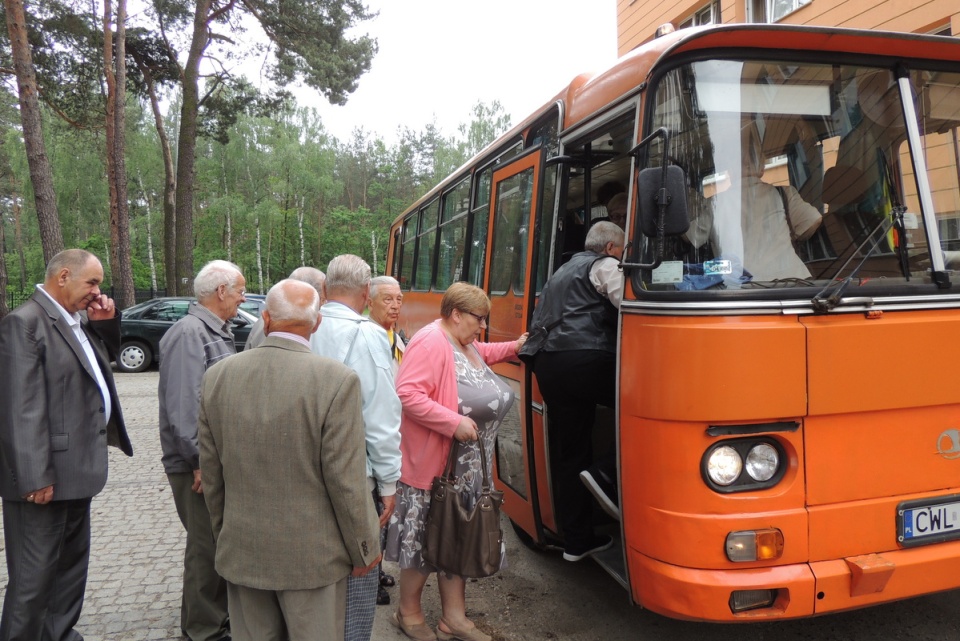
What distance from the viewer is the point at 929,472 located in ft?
10.5

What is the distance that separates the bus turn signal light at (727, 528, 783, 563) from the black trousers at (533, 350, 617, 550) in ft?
3.91

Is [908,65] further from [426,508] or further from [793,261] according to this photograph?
[426,508]

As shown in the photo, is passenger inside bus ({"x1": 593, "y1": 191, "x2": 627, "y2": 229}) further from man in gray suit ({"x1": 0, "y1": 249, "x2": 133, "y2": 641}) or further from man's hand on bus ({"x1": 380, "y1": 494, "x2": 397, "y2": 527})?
man in gray suit ({"x1": 0, "y1": 249, "x2": 133, "y2": 641})

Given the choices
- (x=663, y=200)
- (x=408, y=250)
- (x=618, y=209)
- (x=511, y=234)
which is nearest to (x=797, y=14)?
(x=408, y=250)

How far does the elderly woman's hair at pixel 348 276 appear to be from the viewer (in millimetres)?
3406

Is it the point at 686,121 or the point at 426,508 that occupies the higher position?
the point at 686,121

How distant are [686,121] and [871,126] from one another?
0.92 metres

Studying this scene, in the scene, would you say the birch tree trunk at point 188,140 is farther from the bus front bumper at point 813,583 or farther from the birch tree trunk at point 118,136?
the bus front bumper at point 813,583

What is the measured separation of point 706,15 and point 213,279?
1409cm

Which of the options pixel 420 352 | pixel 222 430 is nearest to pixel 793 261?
pixel 420 352

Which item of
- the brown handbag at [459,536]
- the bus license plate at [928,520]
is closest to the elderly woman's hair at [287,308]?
the brown handbag at [459,536]

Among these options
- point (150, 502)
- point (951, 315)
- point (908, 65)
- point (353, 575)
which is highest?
point (908, 65)

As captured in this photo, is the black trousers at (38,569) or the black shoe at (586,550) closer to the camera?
the black trousers at (38,569)

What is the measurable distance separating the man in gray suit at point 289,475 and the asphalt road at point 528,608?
5.19 ft
